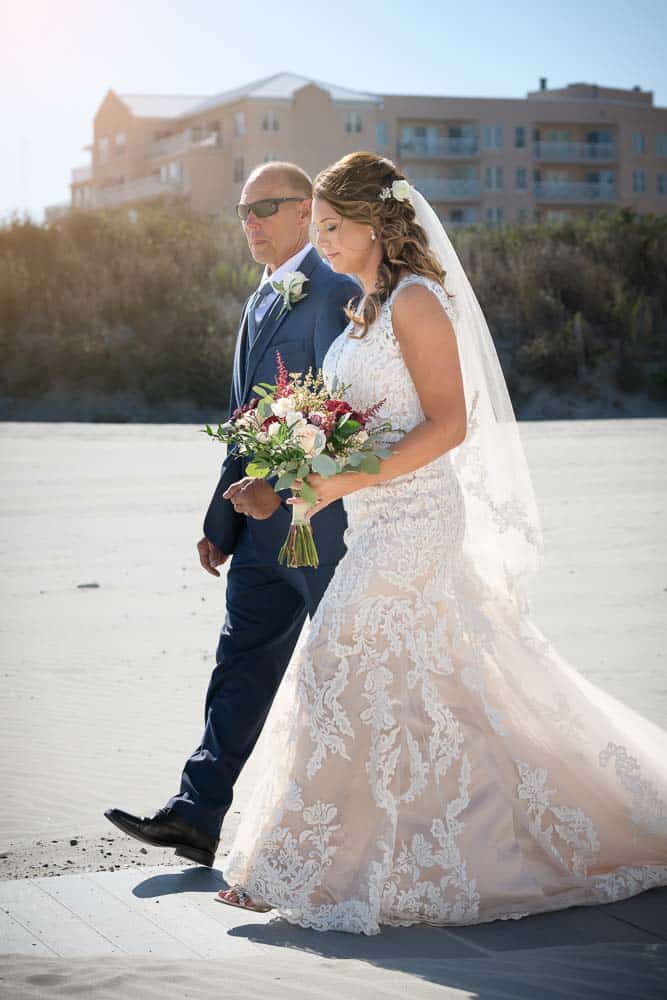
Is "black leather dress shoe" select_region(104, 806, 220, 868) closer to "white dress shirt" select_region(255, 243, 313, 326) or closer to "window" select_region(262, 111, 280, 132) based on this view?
"white dress shirt" select_region(255, 243, 313, 326)

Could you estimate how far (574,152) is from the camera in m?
73.3

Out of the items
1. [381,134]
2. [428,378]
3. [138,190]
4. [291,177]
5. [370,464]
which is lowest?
[370,464]

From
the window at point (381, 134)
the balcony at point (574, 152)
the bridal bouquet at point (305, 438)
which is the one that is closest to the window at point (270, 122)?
the window at point (381, 134)

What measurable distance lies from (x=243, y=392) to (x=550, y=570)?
7.09 meters

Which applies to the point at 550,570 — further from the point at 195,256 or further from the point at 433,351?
the point at 195,256

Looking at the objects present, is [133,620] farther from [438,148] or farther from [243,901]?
[438,148]

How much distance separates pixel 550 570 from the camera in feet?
38.4

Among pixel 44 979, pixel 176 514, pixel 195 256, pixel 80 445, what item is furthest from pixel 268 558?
pixel 195 256

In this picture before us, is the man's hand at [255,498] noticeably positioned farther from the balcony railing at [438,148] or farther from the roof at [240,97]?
the balcony railing at [438,148]

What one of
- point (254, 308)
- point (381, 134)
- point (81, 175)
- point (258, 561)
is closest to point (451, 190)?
point (381, 134)

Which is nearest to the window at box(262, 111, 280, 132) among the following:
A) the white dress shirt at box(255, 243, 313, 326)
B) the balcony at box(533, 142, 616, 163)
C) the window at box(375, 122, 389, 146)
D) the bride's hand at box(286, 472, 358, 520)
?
the window at box(375, 122, 389, 146)

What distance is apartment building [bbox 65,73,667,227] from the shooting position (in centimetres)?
6469

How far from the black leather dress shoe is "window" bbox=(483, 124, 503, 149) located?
7008cm

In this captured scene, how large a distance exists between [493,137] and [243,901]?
70.7 m
